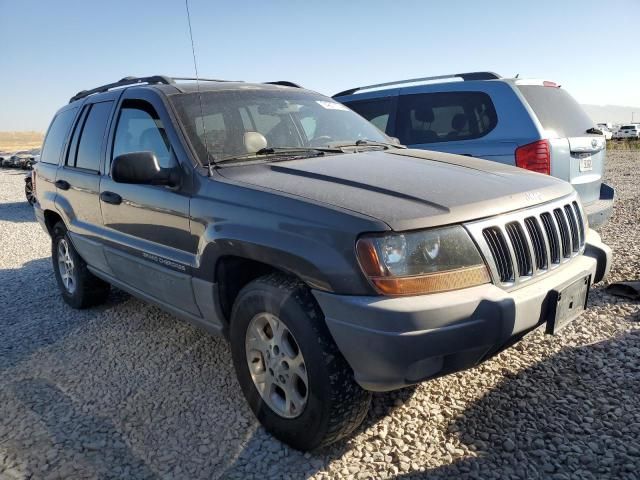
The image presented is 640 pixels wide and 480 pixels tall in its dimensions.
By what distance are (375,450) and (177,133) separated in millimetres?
2068

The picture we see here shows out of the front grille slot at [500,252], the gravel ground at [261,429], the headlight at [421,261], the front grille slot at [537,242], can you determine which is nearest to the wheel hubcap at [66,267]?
the gravel ground at [261,429]

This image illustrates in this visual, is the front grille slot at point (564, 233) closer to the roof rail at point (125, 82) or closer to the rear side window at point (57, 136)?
the roof rail at point (125, 82)

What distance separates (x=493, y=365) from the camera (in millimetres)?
3168

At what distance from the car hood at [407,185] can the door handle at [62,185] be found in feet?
7.06

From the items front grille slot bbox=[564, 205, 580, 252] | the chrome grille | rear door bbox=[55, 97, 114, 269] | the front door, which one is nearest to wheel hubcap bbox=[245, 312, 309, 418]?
the front door

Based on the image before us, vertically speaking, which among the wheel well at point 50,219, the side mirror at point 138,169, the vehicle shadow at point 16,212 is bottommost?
the vehicle shadow at point 16,212

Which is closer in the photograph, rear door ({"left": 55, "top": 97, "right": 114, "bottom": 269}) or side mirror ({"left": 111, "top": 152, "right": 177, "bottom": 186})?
side mirror ({"left": 111, "top": 152, "right": 177, "bottom": 186})

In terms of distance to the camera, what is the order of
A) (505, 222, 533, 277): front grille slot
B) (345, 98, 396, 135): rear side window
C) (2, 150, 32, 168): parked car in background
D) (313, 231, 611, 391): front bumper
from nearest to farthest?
(313, 231, 611, 391): front bumper < (505, 222, 533, 277): front grille slot < (345, 98, 396, 135): rear side window < (2, 150, 32, 168): parked car in background

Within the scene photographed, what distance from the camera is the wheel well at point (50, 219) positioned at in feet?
15.8

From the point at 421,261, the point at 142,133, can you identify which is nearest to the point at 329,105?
the point at 142,133

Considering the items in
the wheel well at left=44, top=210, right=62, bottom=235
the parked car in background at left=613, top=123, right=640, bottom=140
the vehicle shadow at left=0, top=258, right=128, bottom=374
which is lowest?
the parked car in background at left=613, top=123, right=640, bottom=140

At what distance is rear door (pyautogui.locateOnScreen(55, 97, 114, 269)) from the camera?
12.5 feet

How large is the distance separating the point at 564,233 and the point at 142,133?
8.79 ft

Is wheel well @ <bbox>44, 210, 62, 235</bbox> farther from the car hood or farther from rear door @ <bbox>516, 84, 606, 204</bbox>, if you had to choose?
rear door @ <bbox>516, 84, 606, 204</bbox>
